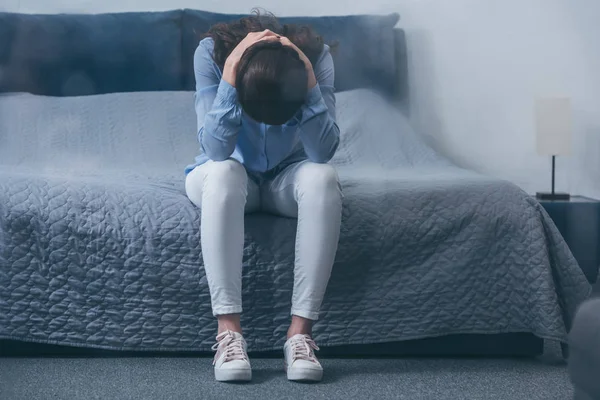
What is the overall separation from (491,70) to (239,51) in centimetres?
43

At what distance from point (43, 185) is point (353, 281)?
47cm

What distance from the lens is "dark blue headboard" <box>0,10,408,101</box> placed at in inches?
47.3

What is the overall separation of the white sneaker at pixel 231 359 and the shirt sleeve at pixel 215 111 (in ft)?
0.79

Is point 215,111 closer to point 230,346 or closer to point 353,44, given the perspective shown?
point 230,346

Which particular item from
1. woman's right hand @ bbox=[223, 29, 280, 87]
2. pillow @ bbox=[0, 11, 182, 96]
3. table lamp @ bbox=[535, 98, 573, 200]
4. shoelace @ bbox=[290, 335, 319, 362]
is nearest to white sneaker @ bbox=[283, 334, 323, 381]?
shoelace @ bbox=[290, 335, 319, 362]

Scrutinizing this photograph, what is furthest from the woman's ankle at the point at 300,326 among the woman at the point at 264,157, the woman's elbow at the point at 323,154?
the woman's elbow at the point at 323,154

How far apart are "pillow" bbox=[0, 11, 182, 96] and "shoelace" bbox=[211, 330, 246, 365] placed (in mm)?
539

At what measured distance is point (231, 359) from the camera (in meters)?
0.93

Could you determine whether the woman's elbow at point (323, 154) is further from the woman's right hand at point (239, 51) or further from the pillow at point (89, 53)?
the pillow at point (89, 53)

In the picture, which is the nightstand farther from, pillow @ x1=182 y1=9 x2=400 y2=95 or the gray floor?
pillow @ x1=182 y1=9 x2=400 y2=95

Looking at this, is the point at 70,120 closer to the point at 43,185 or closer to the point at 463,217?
the point at 43,185

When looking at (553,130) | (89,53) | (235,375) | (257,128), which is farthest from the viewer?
(89,53)

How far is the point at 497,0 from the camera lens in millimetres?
1124

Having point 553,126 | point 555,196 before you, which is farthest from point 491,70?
point 555,196
